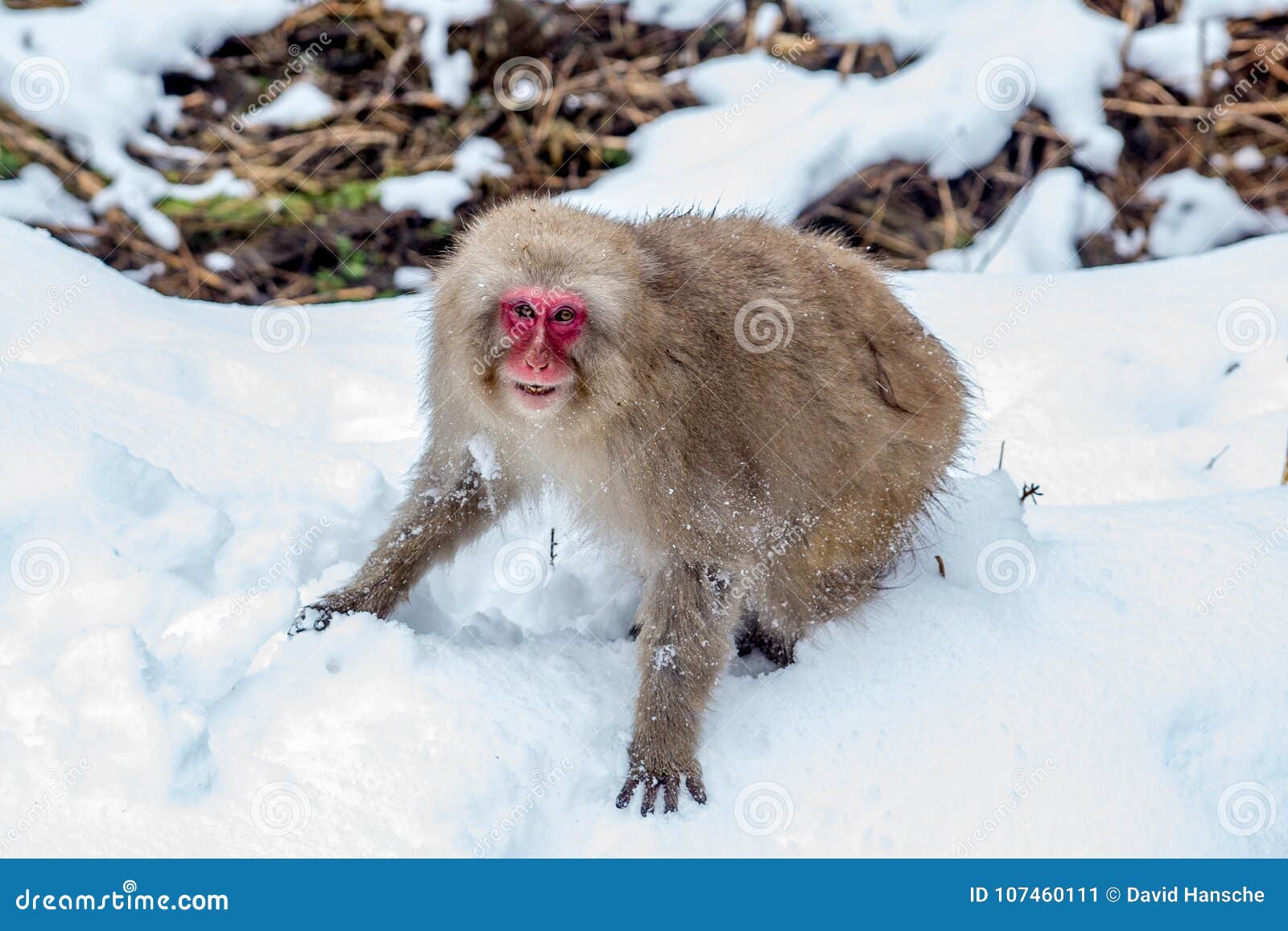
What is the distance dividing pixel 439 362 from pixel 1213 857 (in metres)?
2.08

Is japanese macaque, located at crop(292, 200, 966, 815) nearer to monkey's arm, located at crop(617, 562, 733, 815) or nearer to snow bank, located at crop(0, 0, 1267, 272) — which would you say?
monkey's arm, located at crop(617, 562, 733, 815)

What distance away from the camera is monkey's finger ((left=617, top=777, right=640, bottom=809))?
272 cm

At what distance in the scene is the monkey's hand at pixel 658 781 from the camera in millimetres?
2730

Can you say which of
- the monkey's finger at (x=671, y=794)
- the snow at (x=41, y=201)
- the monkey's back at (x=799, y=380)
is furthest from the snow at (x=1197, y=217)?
the snow at (x=41, y=201)

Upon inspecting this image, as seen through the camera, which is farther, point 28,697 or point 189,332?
point 189,332

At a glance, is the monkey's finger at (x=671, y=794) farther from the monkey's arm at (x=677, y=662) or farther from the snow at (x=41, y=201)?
the snow at (x=41, y=201)

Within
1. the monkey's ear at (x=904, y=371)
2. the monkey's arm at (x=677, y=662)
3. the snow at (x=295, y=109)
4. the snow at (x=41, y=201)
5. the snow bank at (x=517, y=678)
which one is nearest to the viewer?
the snow bank at (x=517, y=678)

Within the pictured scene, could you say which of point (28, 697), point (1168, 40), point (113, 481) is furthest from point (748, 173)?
point (28, 697)

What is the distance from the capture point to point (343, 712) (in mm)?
2658

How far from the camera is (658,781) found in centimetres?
278

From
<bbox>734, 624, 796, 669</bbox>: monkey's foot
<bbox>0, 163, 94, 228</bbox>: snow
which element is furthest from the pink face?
<bbox>0, 163, 94, 228</bbox>: snow

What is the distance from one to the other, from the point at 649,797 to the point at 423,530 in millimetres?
1022

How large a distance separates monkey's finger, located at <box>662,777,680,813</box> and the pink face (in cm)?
89

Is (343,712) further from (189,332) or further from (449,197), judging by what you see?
(449,197)
